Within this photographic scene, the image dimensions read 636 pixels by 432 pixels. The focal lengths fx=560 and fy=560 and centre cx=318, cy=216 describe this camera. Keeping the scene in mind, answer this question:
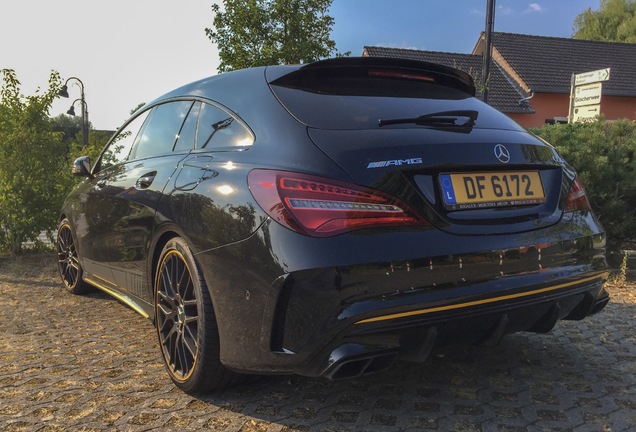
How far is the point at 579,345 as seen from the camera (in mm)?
3570

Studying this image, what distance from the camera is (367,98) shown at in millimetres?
2600

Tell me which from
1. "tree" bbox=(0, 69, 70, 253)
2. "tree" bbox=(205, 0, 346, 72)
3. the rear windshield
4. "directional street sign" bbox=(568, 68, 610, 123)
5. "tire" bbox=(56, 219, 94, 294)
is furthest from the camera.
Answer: "tree" bbox=(205, 0, 346, 72)

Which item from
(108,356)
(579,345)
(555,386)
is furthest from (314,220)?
(579,345)

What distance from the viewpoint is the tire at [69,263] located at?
5.11m

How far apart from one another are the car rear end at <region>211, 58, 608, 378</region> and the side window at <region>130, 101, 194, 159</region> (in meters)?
0.95

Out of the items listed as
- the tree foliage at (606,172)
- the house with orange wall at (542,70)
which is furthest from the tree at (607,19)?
the tree foliage at (606,172)

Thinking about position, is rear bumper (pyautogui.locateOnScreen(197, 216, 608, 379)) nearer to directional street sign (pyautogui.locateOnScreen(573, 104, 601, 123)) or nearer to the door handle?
the door handle

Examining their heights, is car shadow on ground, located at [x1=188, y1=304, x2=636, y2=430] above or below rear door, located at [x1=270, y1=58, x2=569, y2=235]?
below

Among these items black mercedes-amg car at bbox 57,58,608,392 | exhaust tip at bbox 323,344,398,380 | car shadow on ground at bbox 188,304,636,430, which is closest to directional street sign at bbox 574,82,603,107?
car shadow on ground at bbox 188,304,636,430

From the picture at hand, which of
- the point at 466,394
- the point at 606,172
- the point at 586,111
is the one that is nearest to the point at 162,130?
the point at 466,394

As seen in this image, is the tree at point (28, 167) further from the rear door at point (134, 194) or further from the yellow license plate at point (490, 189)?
the yellow license plate at point (490, 189)

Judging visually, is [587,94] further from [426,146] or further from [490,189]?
[426,146]

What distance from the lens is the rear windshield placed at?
95.7 inches

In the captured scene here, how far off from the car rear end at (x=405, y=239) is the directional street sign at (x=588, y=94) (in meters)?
9.28
